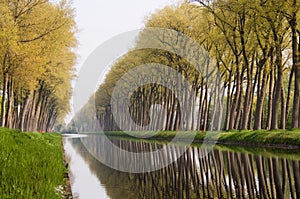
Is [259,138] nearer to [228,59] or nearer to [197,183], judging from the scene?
[228,59]

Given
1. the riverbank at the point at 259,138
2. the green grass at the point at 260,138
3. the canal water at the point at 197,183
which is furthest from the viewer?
the green grass at the point at 260,138

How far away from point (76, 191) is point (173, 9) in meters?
35.8

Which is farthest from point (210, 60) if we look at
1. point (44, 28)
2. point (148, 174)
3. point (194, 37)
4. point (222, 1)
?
point (148, 174)

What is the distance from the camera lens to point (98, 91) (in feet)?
327

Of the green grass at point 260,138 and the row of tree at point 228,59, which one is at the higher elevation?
the row of tree at point 228,59

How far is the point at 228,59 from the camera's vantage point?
1613 inches

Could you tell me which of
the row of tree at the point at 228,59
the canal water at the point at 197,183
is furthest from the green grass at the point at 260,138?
the canal water at the point at 197,183

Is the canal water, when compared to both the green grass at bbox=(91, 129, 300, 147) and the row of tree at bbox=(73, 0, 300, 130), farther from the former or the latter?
the row of tree at bbox=(73, 0, 300, 130)

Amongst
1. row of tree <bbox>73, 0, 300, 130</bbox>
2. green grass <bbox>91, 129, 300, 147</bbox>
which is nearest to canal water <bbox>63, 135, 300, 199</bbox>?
→ green grass <bbox>91, 129, 300, 147</bbox>

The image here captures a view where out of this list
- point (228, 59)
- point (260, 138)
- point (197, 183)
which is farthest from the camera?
point (228, 59)

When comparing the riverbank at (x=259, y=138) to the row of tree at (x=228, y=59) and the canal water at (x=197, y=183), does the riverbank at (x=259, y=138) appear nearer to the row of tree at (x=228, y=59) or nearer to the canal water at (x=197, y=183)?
the row of tree at (x=228, y=59)

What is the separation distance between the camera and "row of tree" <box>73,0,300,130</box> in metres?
26.3

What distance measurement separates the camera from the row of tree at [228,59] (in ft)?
86.2

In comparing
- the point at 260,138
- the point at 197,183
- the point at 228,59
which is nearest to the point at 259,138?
the point at 260,138
